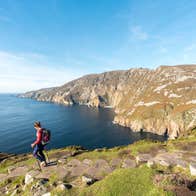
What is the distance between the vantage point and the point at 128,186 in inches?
226

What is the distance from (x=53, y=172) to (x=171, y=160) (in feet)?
25.7

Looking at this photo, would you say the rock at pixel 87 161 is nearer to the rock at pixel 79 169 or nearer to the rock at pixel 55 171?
the rock at pixel 79 169

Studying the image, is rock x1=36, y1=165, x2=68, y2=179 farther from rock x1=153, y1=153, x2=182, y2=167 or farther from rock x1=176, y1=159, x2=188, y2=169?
rock x1=176, y1=159, x2=188, y2=169

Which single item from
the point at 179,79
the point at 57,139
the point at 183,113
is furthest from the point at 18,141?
the point at 179,79

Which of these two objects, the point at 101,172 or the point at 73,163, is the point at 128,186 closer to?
the point at 101,172

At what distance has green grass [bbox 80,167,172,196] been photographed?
209 inches

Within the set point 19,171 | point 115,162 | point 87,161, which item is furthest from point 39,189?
point 115,162

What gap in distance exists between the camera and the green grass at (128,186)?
17.4 ft

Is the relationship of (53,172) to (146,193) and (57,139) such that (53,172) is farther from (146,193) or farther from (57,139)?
(57,139)

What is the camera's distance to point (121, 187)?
5738mm

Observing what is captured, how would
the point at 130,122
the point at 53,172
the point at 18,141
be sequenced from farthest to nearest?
the point at 130,122, the point at 18,141, the point at 53,172

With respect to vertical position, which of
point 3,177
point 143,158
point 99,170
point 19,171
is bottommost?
point 3,177

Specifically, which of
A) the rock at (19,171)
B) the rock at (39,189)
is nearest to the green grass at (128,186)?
the rock at (39,189)

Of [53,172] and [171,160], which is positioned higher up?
[171,160]
